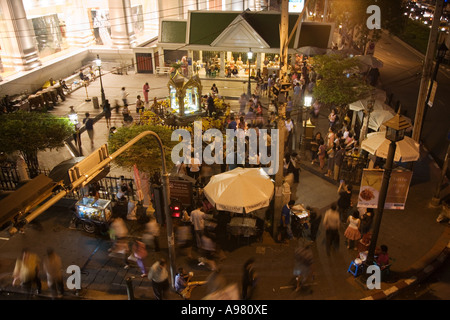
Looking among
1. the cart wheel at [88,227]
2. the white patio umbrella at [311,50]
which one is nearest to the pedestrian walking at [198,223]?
the cart wheel at [88,227]

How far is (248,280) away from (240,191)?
2.71 metres

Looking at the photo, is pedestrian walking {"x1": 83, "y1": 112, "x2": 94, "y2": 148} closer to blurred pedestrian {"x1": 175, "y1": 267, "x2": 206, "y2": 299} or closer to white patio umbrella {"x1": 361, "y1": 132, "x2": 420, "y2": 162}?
blurred pedestrian {"x1": 175, "y1": 267, "x2": 206, "y2": 299}

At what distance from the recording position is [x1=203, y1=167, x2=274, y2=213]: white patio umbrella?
37.0ft

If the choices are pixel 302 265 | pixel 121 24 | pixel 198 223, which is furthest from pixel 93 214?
pixel 121 24

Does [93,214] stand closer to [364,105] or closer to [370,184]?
[370,184]

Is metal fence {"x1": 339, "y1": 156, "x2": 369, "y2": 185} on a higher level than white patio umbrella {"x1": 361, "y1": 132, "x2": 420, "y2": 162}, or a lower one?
lower

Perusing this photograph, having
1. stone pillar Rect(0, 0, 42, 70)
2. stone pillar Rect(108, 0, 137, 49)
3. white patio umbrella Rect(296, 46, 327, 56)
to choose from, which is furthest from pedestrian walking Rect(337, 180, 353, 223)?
stone pillar Rect(108, 0, 137, 49)

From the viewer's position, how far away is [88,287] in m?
10.7

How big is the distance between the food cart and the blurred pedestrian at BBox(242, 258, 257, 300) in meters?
5.30

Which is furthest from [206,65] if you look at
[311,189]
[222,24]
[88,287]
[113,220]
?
[88,287]

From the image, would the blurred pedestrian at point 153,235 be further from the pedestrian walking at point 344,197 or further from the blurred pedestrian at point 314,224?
the pedestrian walking at point 344,197

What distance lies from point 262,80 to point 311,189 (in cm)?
1368

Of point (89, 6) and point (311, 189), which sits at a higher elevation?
point (89, 6)
